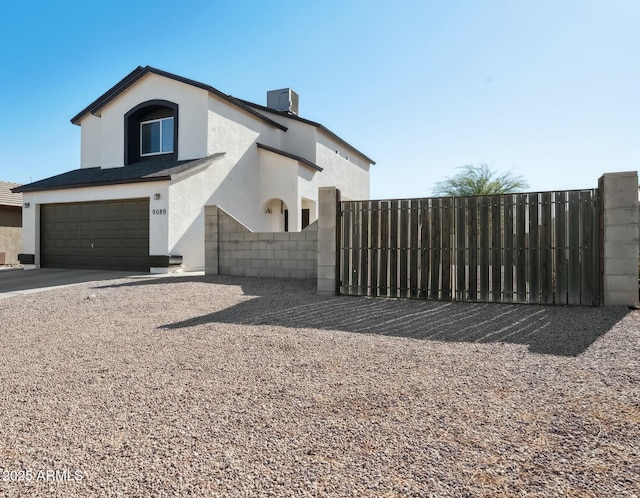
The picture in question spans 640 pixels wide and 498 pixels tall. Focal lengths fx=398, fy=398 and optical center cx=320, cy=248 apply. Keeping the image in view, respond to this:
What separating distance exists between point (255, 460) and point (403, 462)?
862mm

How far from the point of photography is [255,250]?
39.0 feet

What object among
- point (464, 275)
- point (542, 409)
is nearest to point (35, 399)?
point (542, 409)

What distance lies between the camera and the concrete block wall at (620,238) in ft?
22.4

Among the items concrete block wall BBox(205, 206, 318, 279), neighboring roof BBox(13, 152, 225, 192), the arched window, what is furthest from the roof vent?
concrete block wall BBox(205, 206, 318, 279)

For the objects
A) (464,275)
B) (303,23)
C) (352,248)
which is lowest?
(464,275)

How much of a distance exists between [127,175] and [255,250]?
661 centimetres

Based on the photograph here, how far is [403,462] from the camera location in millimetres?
2305

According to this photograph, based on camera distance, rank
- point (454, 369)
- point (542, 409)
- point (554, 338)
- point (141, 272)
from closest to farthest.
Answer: point (542, 409) < point (454, 369) < point (554, 338) < point (141, 272)

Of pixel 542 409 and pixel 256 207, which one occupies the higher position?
pixel 256 207

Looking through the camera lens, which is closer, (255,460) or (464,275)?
(255,460)

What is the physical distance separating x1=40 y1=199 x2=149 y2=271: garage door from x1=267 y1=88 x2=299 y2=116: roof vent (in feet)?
39.7

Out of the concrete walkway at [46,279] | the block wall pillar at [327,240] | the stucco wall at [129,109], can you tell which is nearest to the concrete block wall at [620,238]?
the block wall pillar at [327,240]

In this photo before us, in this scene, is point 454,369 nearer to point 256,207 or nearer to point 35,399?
point 35,399

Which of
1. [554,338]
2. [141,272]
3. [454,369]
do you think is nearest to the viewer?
[454,369]
